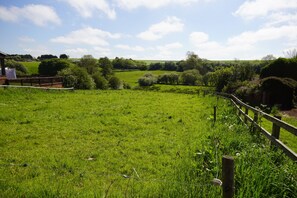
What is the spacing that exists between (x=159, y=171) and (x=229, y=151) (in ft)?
6.59

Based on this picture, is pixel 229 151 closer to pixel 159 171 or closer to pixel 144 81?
pixel 159 171

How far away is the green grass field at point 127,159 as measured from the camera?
161 inches

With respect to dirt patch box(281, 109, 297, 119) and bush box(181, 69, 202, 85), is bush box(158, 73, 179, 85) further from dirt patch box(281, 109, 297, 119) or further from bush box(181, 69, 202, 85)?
dirt patch box(281, 109, 297, 119)

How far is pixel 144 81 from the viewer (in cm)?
8388

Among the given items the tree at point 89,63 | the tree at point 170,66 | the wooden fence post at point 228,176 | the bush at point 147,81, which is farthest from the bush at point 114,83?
the wooden fence post at point 228,176

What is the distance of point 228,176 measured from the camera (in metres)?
2.79

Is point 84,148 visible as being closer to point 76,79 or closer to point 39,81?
point 39,81

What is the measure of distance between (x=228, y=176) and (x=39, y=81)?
2907 centimetres

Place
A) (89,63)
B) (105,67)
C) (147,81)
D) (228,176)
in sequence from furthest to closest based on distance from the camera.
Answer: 1. (147,81)
2. (105,67)
3. (89,63)
4. (228,176)

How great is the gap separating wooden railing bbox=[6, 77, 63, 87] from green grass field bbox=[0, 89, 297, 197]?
14.8 m

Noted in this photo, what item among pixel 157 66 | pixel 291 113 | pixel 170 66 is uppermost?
pixel 157 66

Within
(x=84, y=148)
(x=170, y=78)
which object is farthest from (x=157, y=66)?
(x=84, y=148)

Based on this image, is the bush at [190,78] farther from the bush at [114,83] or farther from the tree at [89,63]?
the tree at [89,63]

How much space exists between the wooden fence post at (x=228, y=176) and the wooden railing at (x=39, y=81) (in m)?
27.3
